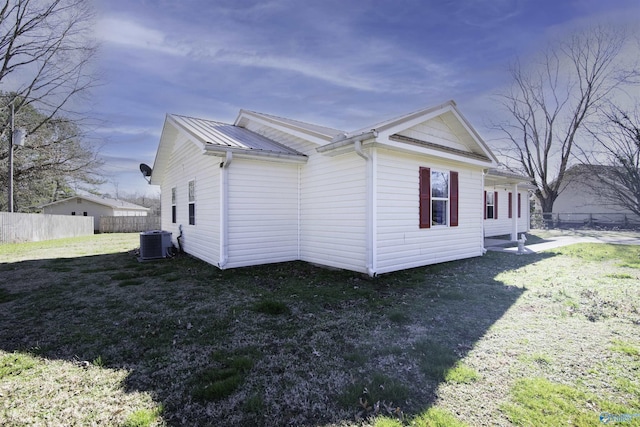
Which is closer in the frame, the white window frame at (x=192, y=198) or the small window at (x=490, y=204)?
the white window frame at (x=192, y=198)

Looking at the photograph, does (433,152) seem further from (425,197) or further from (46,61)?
(46,61)

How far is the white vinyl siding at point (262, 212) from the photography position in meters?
7.38

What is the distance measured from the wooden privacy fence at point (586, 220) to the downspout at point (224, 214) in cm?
2579

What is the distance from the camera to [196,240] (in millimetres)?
9180

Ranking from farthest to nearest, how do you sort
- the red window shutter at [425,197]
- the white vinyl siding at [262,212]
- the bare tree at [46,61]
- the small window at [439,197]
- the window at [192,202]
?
the bare tree at [46,61] < the window at [192,202] < the small window at [439,197] < the red window shutter at [425,197] < the white vinyl siding at [262,212]

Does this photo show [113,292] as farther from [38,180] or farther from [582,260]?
[38,180]

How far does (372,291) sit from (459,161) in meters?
4.74

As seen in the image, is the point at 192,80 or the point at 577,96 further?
the point at 577,96

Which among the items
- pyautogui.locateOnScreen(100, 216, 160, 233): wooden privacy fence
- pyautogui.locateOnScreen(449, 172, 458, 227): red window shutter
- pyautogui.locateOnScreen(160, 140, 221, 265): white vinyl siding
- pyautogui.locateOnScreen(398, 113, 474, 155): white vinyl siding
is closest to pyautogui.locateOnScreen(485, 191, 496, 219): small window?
pyautogui.locateOnScreen(398, 113, 474, 155): white vinyl siding

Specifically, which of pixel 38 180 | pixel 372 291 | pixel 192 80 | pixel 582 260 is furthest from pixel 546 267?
pixel 38 180

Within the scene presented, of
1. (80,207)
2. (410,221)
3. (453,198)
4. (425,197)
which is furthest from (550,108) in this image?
(80,207)

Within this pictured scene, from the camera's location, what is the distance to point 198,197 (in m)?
8.85

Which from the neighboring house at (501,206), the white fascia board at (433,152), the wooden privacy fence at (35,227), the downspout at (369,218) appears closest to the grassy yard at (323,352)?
the downspout at (369,218)

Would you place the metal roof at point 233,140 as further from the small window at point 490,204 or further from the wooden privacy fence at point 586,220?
the wooden privacy fence at point 586,220
